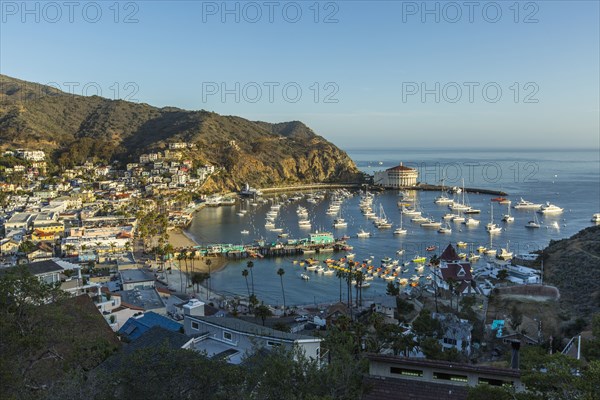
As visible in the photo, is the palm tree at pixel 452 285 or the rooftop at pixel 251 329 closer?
the rooftop at pixel 251 329

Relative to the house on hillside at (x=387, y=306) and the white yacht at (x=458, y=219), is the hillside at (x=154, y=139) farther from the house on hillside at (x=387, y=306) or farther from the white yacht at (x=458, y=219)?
the house on hillside at (x=387, y=306)

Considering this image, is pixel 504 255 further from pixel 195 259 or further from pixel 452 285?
pixel 195 259

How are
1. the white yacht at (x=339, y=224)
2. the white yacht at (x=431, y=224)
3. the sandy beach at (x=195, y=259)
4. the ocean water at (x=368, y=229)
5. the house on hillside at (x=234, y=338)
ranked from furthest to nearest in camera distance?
the white yacht at (x=339, y=224)
the white yacht at (x=431, y=224)
the sandy beach at (x=195, y=259)
the ocean water at (x=368, y=229)
the house on hillside at (x=234, y=338)

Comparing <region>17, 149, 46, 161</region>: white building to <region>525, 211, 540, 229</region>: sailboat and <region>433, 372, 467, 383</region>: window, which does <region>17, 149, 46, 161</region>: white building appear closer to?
<region>525, 211, 540, 229</region>: sailboat

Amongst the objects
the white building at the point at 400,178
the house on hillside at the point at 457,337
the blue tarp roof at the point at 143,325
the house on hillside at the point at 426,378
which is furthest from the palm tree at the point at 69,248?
the white building at the point at 400,178

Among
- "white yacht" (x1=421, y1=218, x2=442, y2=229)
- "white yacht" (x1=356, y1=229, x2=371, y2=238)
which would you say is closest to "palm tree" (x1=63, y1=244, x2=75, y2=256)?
"white yacht" (x1=356, y1=229, x2=371, y2=238)

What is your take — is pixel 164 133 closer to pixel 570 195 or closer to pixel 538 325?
pixel 570 195

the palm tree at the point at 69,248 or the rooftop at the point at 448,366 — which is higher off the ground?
the rooftop at the point at 448,366
